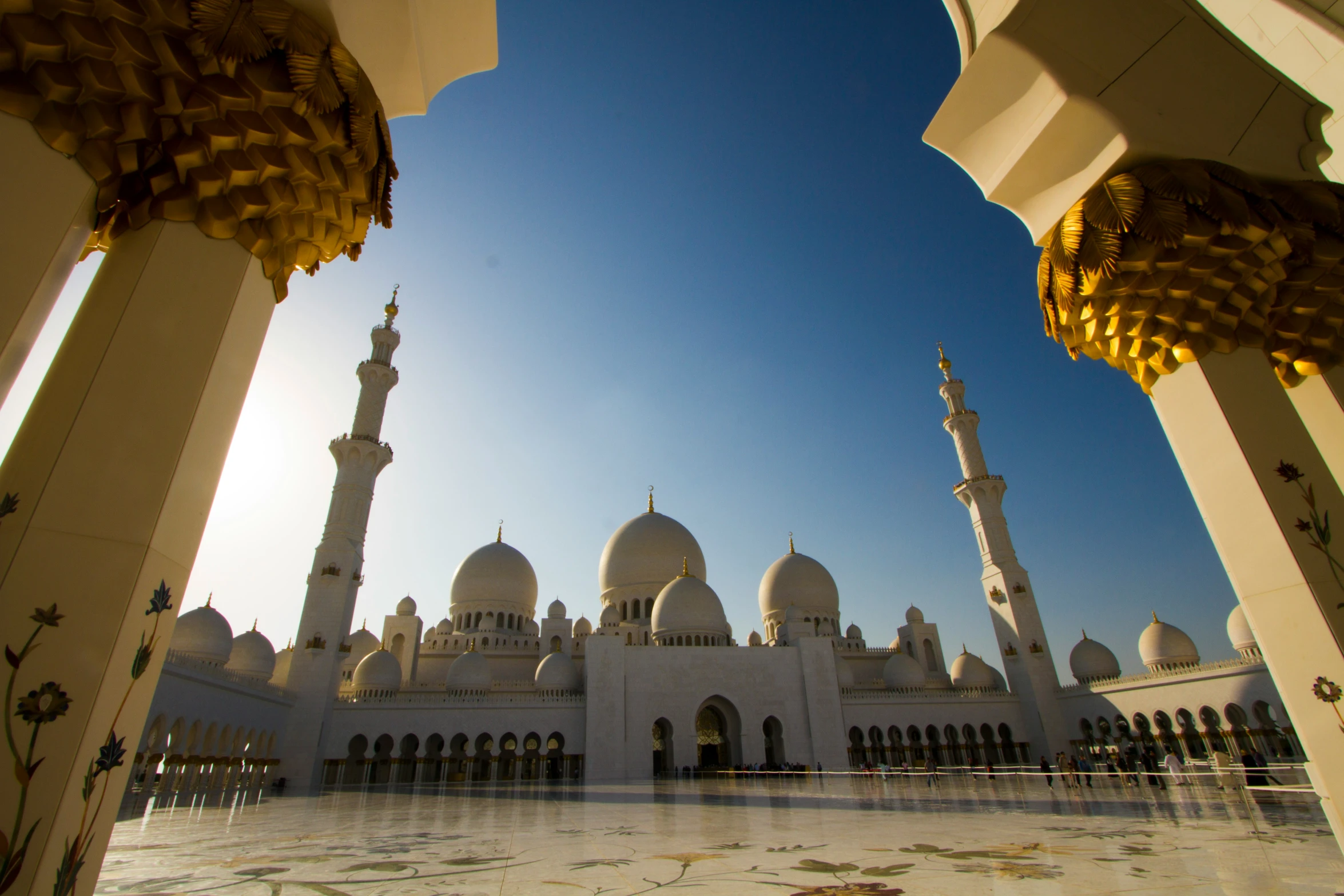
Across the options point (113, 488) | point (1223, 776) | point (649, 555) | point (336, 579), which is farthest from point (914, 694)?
point (113, 488)

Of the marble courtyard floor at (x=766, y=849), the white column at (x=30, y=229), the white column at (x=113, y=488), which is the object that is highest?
the white column at (x=30, y=229)

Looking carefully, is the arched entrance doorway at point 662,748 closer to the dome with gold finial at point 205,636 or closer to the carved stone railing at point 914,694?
the carved stone railing at point 914,694

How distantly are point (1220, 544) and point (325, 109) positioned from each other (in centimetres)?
433

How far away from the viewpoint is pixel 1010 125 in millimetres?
3639

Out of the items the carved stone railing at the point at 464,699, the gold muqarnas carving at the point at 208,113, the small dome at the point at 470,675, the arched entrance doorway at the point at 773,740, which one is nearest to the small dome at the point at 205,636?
the carved stone railing at the point at 464,699

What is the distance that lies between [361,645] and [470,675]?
6.97 meters

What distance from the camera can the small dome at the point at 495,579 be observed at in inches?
1093

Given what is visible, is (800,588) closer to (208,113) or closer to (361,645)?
(361,645)

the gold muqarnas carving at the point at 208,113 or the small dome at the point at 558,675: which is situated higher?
the small dome at the point at 558,675

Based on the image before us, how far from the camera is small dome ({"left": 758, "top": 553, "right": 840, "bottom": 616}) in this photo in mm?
28438

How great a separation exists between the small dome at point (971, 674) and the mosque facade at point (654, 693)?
74mm

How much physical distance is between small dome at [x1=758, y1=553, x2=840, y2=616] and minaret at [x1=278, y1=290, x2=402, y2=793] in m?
16.6

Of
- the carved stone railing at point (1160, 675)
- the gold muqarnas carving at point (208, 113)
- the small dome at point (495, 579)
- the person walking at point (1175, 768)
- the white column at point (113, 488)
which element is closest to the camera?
the white column at point (113, 488)

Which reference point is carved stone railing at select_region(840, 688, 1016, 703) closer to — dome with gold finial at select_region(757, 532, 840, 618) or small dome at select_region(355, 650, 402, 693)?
dome with gold finial at select_region(757, 532, 840, 618)
